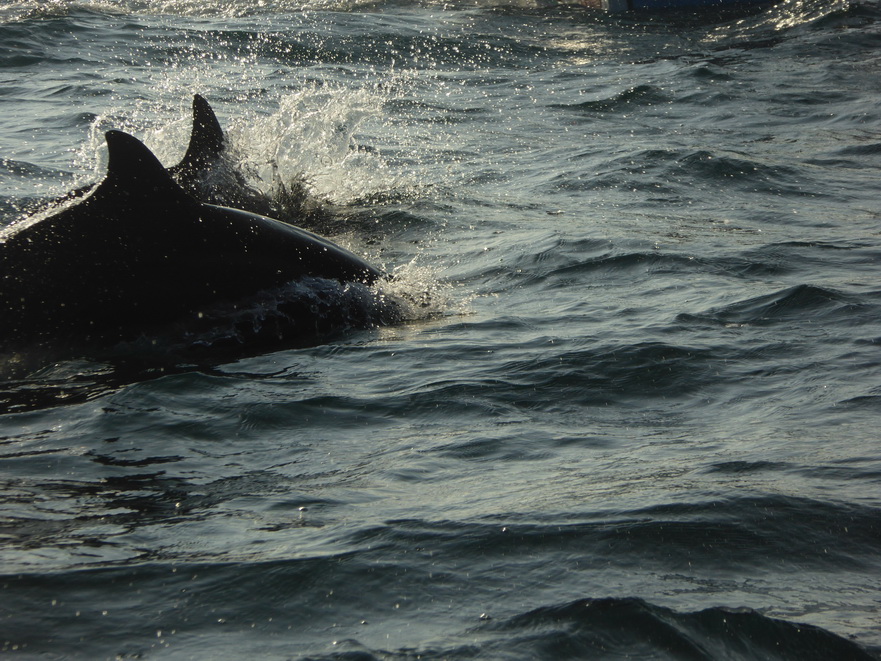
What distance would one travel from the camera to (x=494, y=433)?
17.1 ft

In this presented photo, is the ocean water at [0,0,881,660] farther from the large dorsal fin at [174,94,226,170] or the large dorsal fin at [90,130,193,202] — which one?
the large dorsal fin at [90,130,193,202]

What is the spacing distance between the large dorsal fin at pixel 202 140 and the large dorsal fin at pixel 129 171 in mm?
2245

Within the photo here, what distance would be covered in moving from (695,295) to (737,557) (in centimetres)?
425

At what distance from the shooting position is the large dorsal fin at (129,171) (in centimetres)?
596

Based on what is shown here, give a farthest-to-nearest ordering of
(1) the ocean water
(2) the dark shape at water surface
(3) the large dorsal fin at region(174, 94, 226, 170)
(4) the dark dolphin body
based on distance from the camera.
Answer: (3) the large dorsal fin at region(174, 94, 226, 170), (4) the dark dolphin body, (1) the ocean water, (2) the dark shape at water surface

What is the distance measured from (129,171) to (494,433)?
2438 millimetres

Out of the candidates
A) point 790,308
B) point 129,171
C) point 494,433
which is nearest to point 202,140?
point 129,171

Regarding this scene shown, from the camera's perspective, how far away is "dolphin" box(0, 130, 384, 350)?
5.99 meters

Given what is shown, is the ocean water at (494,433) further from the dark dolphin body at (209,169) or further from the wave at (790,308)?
the dark dolphin body at (209,169)

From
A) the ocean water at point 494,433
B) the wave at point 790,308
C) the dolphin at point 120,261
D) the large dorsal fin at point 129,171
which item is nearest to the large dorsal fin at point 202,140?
the ocean water at point 494,433

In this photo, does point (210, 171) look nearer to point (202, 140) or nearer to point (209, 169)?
point (209, 169)

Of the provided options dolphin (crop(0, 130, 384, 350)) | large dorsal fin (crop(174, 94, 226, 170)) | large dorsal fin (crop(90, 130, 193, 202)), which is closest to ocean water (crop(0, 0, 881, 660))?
dolphin (crop(0, 130, 384, 350))

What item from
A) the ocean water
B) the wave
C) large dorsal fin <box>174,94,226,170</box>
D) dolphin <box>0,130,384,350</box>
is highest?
large dorsal fin <box>174,94,226,170</box>

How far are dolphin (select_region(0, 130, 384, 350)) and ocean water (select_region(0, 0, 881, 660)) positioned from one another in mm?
201
